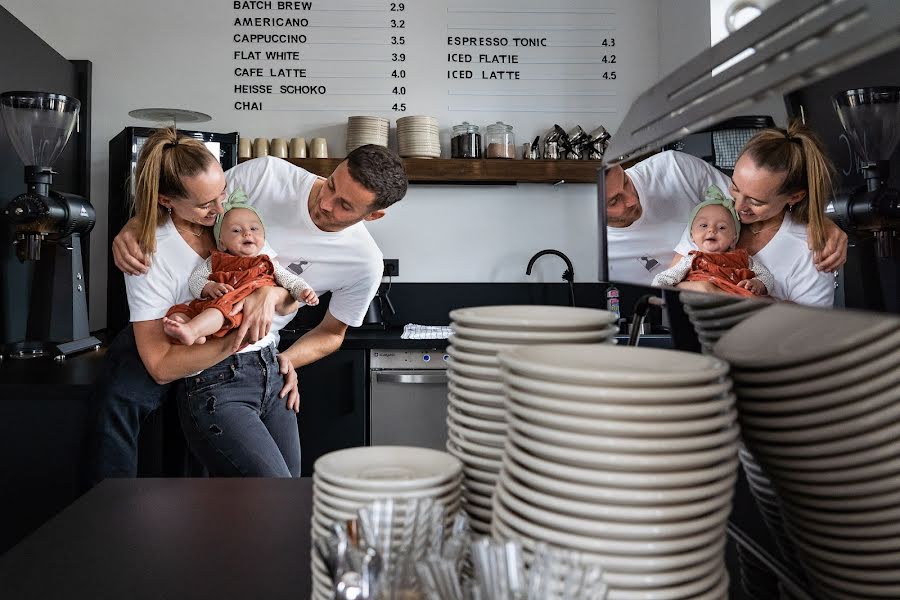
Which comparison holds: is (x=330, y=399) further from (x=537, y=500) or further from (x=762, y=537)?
(x=537, y=500)

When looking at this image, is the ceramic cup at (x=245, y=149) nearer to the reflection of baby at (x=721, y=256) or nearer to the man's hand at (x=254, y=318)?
the man's hand at (x=254, y=318)

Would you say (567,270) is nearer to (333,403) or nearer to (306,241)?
(333,403)

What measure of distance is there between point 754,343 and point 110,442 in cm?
181

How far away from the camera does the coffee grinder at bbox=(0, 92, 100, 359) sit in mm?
2584

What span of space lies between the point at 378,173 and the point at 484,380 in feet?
5.04

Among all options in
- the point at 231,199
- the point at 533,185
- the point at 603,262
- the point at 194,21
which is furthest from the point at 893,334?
the point at 194,21

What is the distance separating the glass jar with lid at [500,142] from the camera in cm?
379

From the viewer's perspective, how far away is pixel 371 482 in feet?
2.08

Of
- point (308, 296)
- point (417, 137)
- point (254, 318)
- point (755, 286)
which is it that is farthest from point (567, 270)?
point (755, 286)

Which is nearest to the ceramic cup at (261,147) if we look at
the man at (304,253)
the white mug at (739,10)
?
the man at (304,253)

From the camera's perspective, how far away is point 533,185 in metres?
4.02

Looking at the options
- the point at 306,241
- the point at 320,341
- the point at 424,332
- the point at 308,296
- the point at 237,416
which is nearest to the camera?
the point at 237,416

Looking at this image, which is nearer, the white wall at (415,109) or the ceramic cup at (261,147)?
the ceramic cup at (261,147)

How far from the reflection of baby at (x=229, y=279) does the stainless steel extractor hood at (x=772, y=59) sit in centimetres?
137
